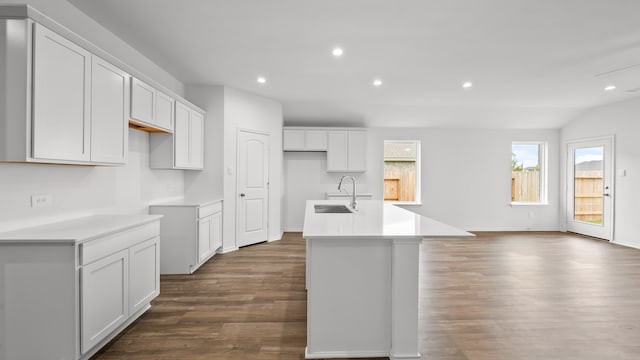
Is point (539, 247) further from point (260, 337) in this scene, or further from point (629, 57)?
point (260, 337)

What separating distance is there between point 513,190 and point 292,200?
5032 millimetres

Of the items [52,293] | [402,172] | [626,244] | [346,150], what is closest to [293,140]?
[346,150]

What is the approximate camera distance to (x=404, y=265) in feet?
6.63

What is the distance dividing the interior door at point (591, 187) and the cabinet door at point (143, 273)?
24.6ft

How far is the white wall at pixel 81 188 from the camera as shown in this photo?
6.76ft

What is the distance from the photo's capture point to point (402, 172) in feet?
23.3

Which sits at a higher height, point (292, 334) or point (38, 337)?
point (38, 337)

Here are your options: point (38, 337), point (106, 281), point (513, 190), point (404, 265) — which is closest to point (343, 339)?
point (404, 265)

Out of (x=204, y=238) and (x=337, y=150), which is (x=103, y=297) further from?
(x=337, y=150)

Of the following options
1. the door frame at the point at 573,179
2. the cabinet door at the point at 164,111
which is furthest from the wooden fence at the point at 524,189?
the cabinet door at the point at 164,111

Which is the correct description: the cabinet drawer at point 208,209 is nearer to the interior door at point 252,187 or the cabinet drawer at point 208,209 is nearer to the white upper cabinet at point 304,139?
the interior door at point 252,187

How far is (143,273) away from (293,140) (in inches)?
168

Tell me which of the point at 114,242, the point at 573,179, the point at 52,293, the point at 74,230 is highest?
the point at 573,179

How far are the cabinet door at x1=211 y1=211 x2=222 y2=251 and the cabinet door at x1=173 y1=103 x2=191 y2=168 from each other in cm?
86
